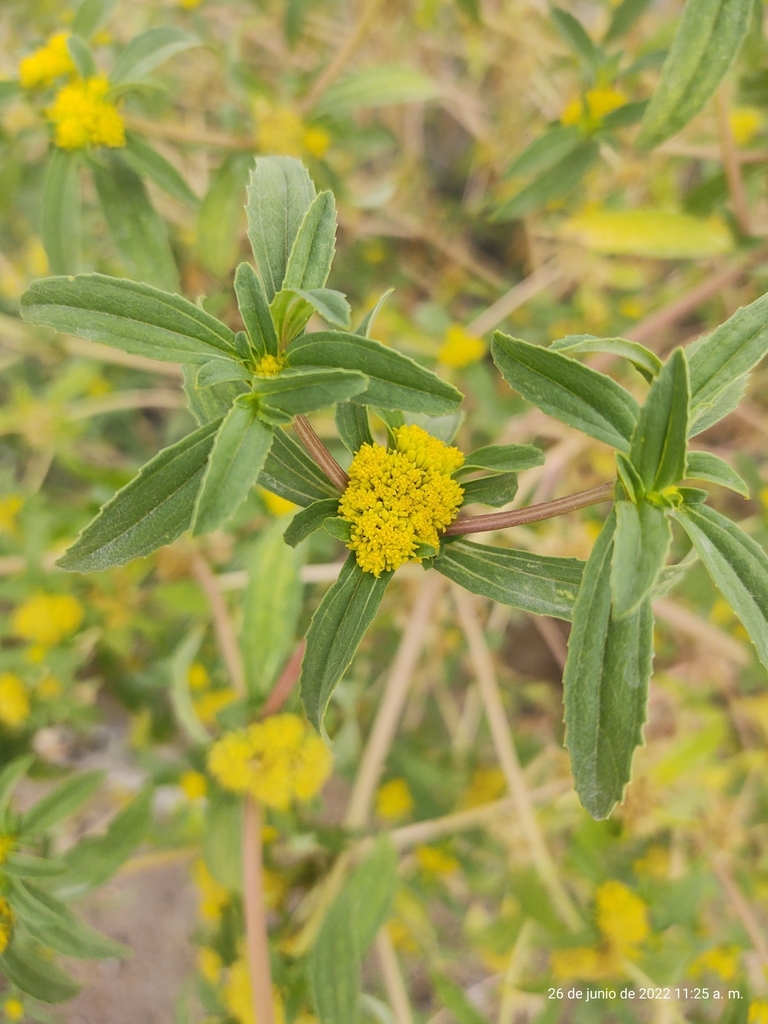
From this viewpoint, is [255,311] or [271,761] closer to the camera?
[255,311]

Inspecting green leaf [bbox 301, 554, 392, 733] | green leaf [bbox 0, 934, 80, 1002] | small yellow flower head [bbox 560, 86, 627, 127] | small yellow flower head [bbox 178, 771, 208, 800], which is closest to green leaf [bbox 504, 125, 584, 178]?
small yellow flower head [bbox 560, 86, 627, 127]

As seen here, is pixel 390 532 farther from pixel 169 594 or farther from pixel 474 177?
pixel 474 177

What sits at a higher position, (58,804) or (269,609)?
(269,609)

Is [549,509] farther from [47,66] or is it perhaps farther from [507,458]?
[47,66]

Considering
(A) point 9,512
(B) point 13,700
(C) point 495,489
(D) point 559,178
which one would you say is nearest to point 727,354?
(C) point 495,489

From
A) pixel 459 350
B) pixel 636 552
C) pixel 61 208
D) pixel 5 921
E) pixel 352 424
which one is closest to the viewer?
pixel 636 552

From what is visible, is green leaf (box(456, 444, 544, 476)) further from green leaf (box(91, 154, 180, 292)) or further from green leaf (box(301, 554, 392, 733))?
green leaf (box(91, 154, 180, 292))
